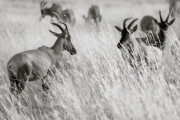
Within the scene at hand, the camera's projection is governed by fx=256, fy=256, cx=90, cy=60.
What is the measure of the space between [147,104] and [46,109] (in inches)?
78.5

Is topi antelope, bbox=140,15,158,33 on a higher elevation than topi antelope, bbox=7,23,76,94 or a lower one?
lower

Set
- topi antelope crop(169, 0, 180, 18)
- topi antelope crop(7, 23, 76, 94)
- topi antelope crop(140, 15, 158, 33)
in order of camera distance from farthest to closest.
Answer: topi antelope crop(169, 0, 180, 18) → topi antelope crop(140, 15, 158, 33) → topi antelope crop(7, 23, 76, 94)

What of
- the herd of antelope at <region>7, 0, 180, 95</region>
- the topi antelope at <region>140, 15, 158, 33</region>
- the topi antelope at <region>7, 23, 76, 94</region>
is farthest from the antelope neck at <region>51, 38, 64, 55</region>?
the topi antelope at <region>140, 15, 158, 33</region>

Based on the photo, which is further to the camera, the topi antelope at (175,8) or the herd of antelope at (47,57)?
the topi antelope at (175,8)

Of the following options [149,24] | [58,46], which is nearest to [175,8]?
[149,24]

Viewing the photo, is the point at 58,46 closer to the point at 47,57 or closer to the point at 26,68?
the point at 47,57

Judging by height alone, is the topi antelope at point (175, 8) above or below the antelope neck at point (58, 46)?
below

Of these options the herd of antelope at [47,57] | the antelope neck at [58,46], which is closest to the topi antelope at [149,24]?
the herd of antelope at [47,57]

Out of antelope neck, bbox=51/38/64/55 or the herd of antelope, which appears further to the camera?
antelope neck, bbox=51/38/64/55

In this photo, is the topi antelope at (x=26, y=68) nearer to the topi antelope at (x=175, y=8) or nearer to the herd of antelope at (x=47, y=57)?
the herd of antelope at (x=47, y=57)

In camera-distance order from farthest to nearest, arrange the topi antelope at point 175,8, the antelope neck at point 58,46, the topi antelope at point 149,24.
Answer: the topi antelope at point 175,8 < the topi antelope at point 149,24 < the antelope neck at point 58,46

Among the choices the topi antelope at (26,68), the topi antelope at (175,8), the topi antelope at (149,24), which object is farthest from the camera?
the topi antelope at (175,8)

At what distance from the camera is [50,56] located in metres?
5.64

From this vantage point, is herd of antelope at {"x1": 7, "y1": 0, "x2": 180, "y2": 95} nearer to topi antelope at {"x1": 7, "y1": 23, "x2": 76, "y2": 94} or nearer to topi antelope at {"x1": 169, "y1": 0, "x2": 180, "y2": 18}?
topi antelope at {"x1": 7, "y1": 23, "x2": 76, "y2": 94}
